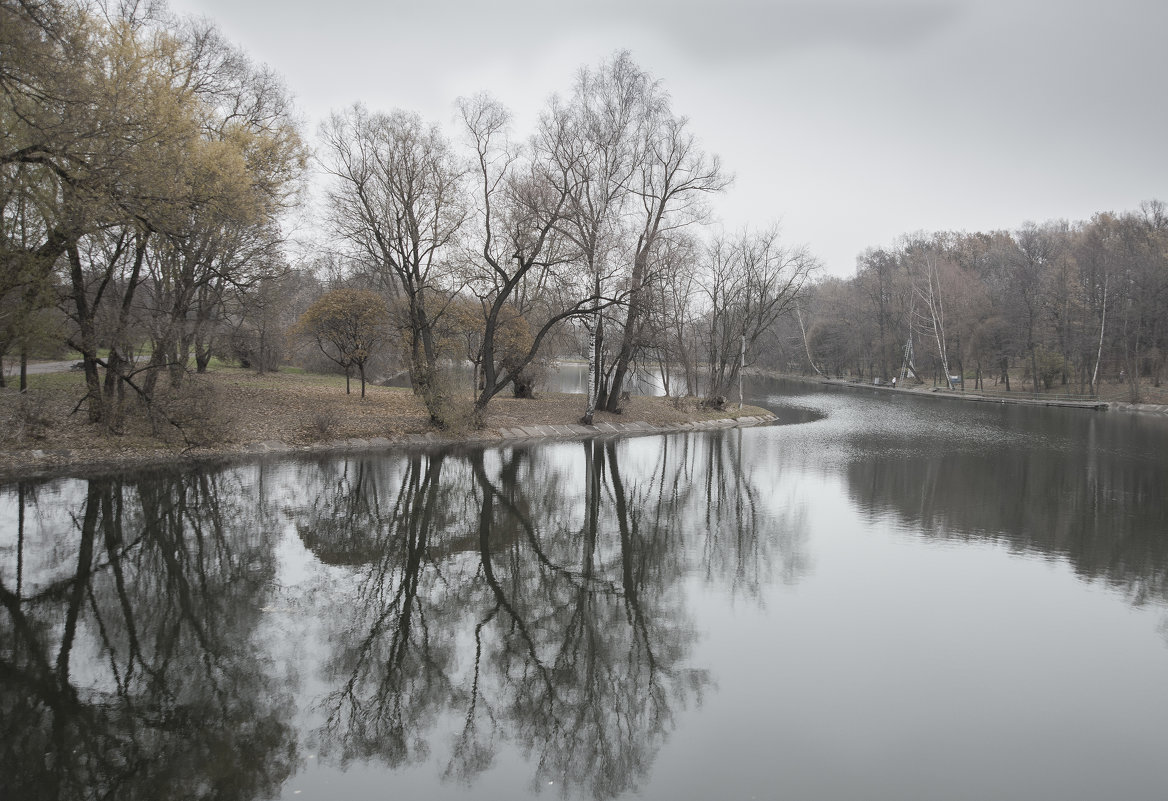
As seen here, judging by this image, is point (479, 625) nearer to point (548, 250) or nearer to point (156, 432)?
point (156, 432)

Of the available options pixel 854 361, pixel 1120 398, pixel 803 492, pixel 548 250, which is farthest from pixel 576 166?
pixel 854 361

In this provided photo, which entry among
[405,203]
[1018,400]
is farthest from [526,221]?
[1018,400]

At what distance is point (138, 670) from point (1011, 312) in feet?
185

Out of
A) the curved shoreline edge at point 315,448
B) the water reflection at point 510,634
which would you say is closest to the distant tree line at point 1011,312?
the curved shoreline edge at point 315,448

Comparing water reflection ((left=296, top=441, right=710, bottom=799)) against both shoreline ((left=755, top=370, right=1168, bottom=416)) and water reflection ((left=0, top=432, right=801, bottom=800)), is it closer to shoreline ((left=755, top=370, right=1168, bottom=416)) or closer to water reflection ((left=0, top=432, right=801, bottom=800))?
water reflection ((left=0, top=432, right=801, bottom=800))

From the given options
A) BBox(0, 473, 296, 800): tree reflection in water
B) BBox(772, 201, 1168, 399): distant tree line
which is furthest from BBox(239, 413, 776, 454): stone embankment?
BBox(772, 201, 1168, 399): distant tree line

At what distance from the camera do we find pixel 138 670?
19.0 feet

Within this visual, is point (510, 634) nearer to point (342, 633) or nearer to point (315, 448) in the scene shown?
point (342, 633)

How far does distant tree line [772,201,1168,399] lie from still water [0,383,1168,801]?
131 ft

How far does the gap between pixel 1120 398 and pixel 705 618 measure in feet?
153

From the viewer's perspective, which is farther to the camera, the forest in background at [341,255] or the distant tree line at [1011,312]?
the distant tree line at [1011,312]

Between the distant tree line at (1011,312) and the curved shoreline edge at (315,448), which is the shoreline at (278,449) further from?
the distant tree line at (1011,312)

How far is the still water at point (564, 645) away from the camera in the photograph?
4781mm

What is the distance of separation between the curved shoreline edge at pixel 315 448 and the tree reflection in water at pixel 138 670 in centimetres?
403
